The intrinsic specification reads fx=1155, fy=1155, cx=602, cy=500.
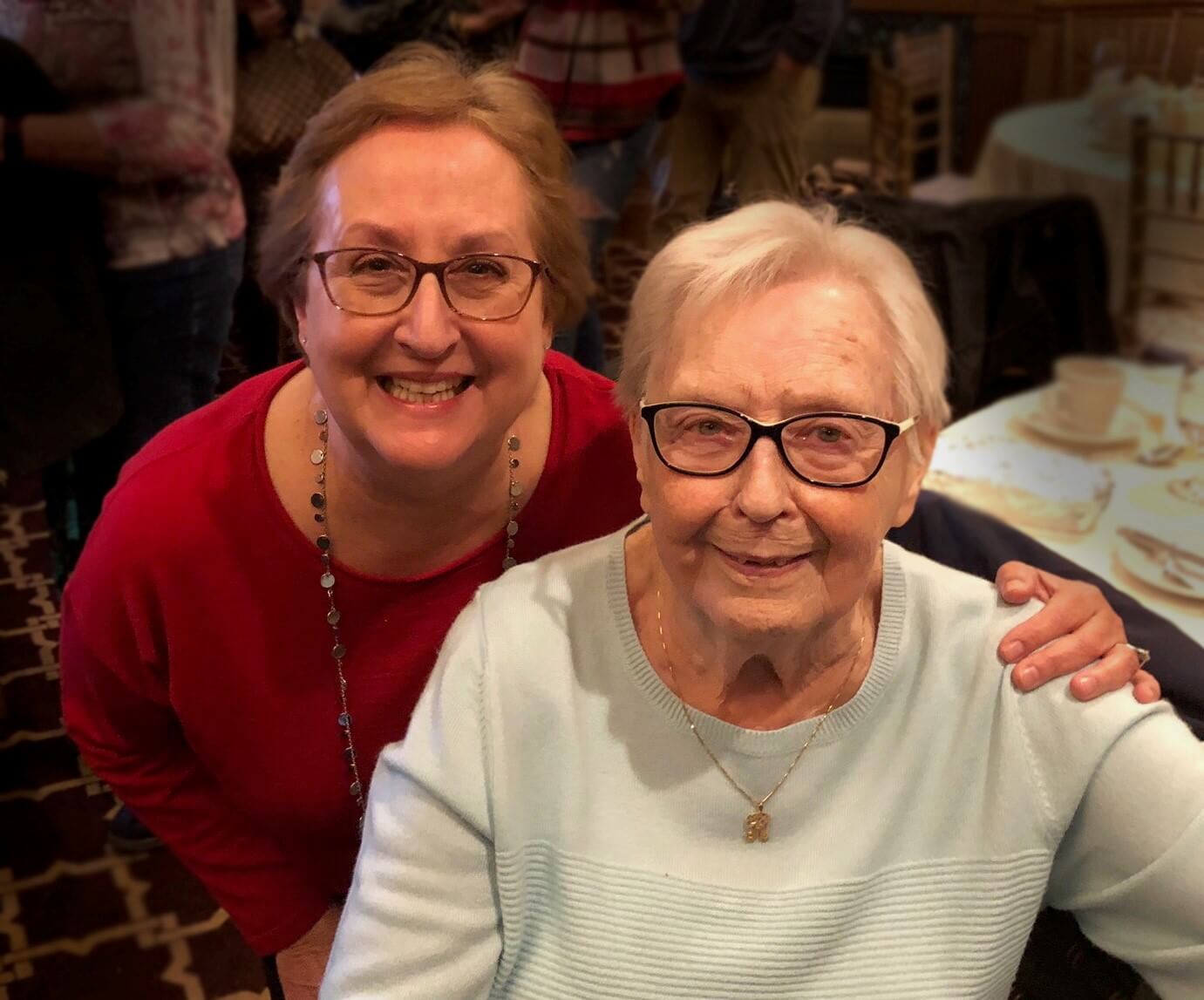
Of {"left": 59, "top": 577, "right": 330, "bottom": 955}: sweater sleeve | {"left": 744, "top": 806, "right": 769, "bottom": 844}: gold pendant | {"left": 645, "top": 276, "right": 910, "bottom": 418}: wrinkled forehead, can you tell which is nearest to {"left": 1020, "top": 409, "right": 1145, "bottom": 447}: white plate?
{"left": 645, "top": 276, "right": 910, "bottom": 418}: wrinkled forehead

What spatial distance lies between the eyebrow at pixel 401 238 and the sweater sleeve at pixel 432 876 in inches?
15.3

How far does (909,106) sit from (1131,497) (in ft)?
3.40

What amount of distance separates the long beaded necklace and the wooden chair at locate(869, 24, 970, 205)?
3.84ft

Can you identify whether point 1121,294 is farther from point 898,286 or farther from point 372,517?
point 372,517

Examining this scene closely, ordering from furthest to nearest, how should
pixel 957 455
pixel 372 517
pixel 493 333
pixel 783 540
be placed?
pixel 957 455
pixel 372 517
pixel 493 333
pixel 783 540

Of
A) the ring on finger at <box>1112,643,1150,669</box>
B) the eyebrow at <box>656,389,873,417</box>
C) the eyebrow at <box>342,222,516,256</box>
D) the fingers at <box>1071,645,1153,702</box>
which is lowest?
the ring on finger at <box>1112,643,1150,669</box>

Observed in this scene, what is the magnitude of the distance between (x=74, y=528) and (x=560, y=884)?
126 cm

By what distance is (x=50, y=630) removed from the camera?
2.36 m

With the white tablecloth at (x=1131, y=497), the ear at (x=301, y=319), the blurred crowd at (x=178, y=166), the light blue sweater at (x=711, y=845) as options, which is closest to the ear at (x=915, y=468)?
Answer: the light blue sweater at (x=711, y=845)

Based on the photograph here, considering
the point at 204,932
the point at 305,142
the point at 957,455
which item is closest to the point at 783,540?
the point at 305,142

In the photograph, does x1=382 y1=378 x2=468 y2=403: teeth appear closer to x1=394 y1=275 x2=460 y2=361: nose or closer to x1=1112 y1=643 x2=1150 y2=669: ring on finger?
x1=394 y1=275 x2=460 y2=361: nose

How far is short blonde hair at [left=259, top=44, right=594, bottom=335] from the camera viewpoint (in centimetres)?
113

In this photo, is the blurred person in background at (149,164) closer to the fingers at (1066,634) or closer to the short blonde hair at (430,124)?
the short blonde hair at (430,124)

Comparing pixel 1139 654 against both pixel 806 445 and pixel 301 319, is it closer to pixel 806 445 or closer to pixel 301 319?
pixel 806 445
